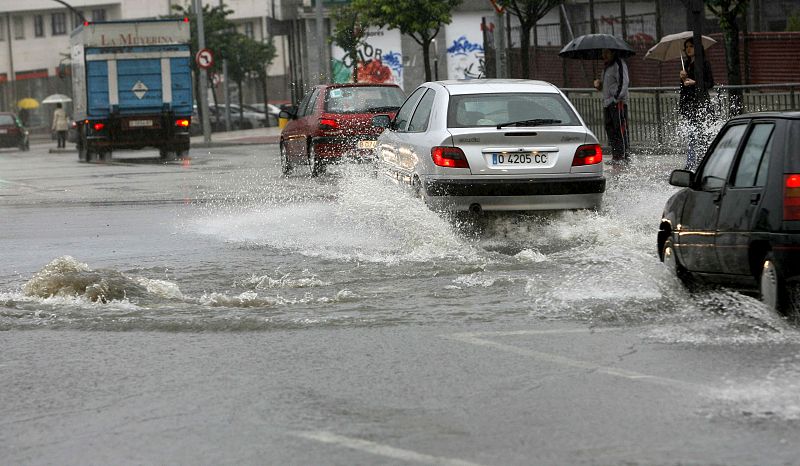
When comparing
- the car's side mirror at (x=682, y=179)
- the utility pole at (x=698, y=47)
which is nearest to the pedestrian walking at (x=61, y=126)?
the utility pole at (x=698, y=47)

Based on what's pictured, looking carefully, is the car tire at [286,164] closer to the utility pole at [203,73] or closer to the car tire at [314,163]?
the car tire at [314,163]

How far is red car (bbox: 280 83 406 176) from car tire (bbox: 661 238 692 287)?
1220 centimetres

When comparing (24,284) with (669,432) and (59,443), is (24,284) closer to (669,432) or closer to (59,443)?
(59,443)

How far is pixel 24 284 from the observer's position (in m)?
10.1

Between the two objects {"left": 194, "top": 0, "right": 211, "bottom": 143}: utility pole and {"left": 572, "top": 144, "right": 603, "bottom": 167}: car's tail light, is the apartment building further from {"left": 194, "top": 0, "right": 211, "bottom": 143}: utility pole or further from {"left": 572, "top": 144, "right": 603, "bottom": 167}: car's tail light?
{"left": 572, "top": 144, "right": 603, "bottom": 167}: car's tail light

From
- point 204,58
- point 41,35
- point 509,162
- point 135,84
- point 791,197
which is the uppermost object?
point 41,35

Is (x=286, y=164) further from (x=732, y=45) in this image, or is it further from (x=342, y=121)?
(x=732, y=45)

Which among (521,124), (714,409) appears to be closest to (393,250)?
(521,124)

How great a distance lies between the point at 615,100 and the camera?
71.4 feet

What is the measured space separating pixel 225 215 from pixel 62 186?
28.1 feet

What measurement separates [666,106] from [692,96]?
5.12 metres

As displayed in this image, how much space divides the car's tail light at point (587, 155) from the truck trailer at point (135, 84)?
23872mm

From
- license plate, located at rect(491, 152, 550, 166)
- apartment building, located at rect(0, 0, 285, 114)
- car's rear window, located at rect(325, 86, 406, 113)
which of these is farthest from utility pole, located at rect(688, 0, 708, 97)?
apartment building, located at rect(0, 0, 285, 114)

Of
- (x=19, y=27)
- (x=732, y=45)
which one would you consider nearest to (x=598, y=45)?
Answer: (x=732, y=45)
